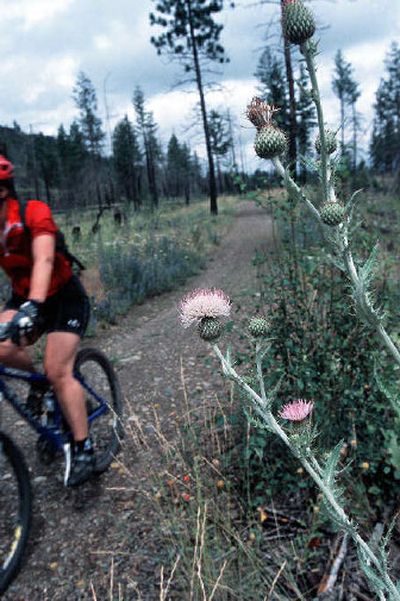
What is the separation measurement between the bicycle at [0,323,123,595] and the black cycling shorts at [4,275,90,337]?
39 cm

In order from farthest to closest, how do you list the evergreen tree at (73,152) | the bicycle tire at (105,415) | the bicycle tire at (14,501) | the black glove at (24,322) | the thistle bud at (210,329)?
the evergreen tree at (73,152) → the bicycle tire at (105,415) → the bicycle tire at (14,501) → the black glove at (24,322) → the thistle bud at (210,329)

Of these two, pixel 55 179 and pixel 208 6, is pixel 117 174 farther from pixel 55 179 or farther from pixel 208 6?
pixel 208 6

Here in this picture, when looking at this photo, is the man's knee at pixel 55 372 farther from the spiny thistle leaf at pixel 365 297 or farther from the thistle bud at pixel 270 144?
the spiny thistle leaf at pixel 365 297

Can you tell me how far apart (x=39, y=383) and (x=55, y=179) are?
6918 centimetres

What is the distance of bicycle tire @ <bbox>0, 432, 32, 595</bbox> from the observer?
2.92m

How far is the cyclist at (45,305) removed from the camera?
9.75ft

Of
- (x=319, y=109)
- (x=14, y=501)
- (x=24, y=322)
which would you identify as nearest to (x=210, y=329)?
(x=319, y=109)

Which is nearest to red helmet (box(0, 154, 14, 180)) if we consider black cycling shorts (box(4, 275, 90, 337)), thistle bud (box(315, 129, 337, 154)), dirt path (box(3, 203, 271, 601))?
black cycling shorts (box(4, 275, 90, 337))

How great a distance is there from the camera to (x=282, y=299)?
3.39 meters

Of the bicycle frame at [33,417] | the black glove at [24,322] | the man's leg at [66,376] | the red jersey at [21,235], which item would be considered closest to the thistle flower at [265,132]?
the black glove at [24,322]

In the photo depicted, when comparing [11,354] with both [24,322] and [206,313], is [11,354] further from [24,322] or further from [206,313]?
[206,313]

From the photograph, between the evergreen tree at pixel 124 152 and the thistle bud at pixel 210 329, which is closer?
the thistle bud at pixel 210 329

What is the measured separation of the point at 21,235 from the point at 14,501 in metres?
1.68

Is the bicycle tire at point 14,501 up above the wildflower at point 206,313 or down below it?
below
